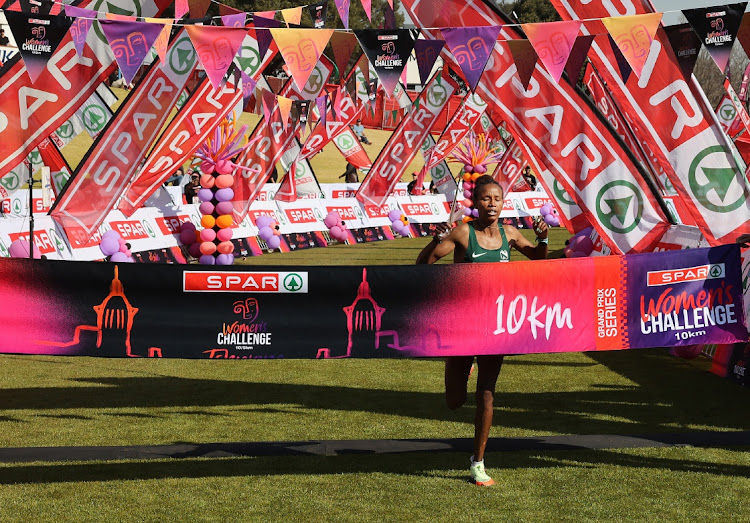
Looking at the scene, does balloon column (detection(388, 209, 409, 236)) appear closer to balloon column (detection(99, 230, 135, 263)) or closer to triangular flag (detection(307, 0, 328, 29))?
triangular flag (detection(307, 0, 328, 29))

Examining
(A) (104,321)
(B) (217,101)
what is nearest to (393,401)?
(A) (104,321)

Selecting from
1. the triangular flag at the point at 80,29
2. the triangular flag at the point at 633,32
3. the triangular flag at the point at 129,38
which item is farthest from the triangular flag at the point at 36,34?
the triangular flag at the point at 633,32

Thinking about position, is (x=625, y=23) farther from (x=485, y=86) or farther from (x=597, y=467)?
(x=597, y=467)

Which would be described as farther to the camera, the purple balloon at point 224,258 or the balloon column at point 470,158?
the balloon column at point 470,158

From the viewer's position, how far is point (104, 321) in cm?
652

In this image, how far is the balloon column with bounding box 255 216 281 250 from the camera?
78.8 ft

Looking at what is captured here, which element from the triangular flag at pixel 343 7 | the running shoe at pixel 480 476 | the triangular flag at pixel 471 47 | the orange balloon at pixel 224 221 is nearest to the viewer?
the running shoe at pixel 480 476

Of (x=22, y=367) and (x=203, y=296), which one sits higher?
(x=203, y=296)

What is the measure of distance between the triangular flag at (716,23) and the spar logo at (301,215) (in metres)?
17.4

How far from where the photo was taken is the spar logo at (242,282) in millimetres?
6527

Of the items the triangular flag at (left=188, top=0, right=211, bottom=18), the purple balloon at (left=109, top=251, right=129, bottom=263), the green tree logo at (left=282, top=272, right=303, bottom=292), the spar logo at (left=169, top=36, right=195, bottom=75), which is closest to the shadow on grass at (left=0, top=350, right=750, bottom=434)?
the green tree logo at (left=282, top=272, right=303, bottom=292)

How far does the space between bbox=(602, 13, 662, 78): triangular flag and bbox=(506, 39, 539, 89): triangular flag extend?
1.02 metres

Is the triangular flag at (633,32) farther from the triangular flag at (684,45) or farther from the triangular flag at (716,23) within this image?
the triangular flag at (716,23)

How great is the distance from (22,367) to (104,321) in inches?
210
